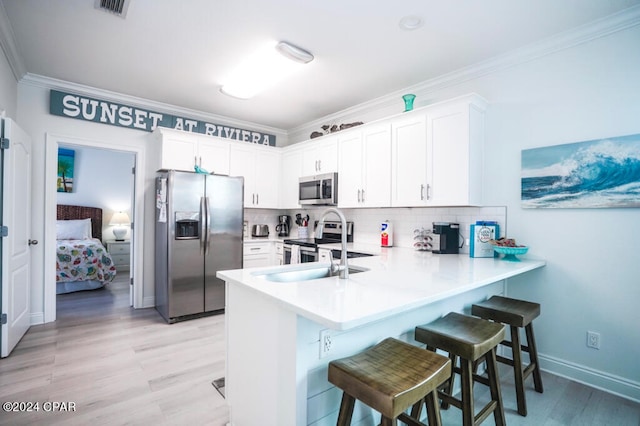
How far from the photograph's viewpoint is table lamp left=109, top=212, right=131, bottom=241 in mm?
6688

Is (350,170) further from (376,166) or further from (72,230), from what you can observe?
(72,230)

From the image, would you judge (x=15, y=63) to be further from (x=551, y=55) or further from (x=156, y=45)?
(x=551, y=55)

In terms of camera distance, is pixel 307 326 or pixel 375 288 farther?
pixel 375 288

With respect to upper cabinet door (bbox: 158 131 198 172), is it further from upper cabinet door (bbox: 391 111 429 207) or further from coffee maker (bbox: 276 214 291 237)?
upper cabinet door (bbox: 391 111 429 207)

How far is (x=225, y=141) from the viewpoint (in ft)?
14.4

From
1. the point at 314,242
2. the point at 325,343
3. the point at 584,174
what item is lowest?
the point at 325,343

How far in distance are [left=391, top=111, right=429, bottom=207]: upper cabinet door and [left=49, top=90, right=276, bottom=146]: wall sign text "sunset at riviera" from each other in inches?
103

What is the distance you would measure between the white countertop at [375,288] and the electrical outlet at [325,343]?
0.18 m

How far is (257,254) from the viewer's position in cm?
455

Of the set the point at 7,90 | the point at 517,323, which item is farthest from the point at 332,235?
the point at 7,90

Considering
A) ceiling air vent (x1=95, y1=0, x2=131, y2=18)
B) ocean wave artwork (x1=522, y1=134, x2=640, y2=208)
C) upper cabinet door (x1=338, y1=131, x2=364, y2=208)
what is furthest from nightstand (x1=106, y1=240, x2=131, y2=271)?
ocean wave artwork (x1=522, y1=134, x2=640, y2=208)

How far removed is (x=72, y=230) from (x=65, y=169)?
4.37 feet

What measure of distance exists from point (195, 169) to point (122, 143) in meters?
1.00

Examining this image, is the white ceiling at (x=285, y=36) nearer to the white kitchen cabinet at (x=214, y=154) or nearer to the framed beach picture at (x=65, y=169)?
the white kitchen cabinet at (x=214, y=154)
